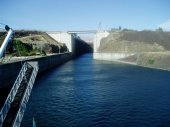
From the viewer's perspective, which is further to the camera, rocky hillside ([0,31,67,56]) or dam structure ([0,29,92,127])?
rocky hillside ([0,31,67,56])

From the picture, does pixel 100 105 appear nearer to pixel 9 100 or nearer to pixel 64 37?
pixel 9 100

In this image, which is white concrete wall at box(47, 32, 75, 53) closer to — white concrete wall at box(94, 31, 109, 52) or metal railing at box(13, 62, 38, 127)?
white concrete wall at box(94, 31, 109, 52)

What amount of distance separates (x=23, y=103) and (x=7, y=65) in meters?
27.9

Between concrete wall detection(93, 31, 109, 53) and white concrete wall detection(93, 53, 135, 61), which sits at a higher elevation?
concrete wall detection(93, 31, 109, 53)

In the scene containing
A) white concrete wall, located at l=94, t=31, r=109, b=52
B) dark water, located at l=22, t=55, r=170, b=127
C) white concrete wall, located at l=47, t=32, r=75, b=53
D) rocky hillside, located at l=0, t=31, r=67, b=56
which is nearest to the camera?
dark water, located at l=22, t=55, r=170, b=127

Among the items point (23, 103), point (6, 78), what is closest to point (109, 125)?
point (23, 103)

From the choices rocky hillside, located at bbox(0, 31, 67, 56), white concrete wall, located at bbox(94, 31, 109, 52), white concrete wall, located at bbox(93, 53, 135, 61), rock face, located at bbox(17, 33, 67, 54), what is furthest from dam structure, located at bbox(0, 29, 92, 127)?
white concrete wall, located at bbox(94, 31, 109, 52)

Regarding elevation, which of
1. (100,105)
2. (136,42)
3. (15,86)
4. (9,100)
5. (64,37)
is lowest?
(100,105)

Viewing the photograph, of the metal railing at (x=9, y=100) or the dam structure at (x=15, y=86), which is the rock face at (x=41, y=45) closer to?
the dam structure at (x=15, y=86)

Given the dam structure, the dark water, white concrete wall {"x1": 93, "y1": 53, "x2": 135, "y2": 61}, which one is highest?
the dam structure

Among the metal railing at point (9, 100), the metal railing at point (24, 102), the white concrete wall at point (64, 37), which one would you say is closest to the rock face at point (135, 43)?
the white concrete wall at point (64, 37)

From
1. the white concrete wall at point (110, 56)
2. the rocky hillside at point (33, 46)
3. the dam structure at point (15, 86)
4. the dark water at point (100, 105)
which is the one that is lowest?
the dark water at point (100, 105)

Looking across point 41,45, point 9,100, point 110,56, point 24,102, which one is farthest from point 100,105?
point 110,56

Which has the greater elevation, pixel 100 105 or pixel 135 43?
pixel 135 43
